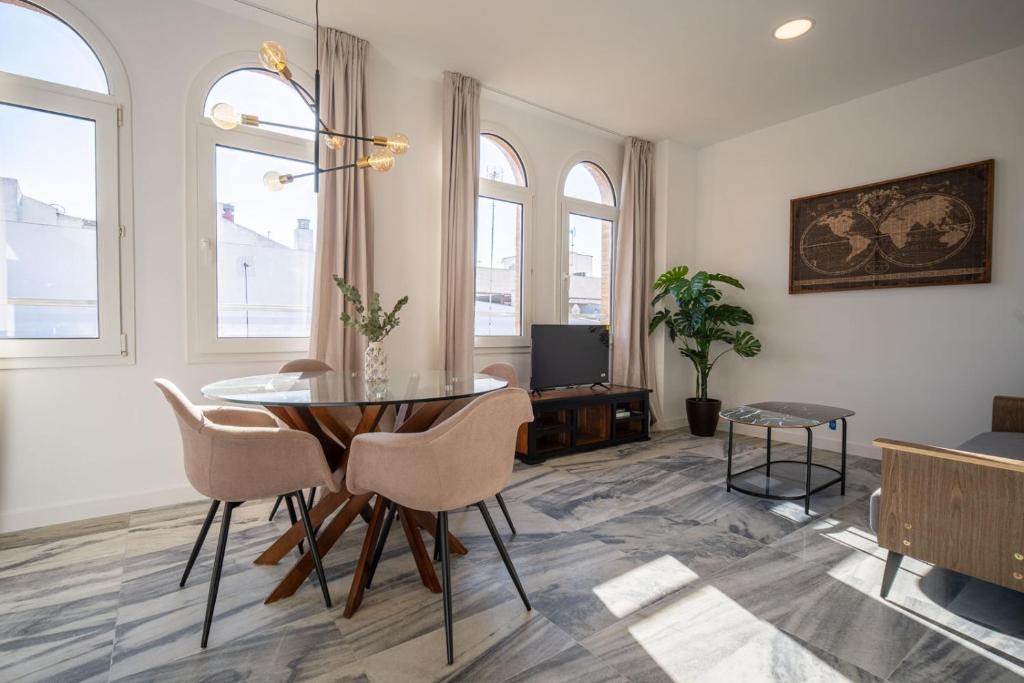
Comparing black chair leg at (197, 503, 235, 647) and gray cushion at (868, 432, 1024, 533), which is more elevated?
gray cushion at (868, 432, 1024, 533)

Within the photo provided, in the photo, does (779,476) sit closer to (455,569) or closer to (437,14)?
(455,569)

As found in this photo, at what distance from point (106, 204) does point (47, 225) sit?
0.96 ft

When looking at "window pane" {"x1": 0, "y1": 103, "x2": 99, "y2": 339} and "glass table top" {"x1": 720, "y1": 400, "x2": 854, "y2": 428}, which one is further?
"glass table top" {"x1": 720, "y1": 400, "x2": 854, "y2": 428}

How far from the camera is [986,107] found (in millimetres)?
3615

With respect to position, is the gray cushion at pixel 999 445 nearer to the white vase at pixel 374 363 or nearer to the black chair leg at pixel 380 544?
the black chair leg at pixel 380 544

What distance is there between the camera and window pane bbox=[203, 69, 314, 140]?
10.3 feet

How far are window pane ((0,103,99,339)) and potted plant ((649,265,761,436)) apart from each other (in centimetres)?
448

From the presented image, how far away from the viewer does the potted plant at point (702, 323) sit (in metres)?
4.77

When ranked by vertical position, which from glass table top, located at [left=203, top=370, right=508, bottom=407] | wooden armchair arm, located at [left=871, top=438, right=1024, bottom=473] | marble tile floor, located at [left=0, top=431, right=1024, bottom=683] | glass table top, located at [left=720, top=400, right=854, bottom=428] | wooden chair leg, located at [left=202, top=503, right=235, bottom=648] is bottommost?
marble tile floor, located at [left=0, top=431, right=1024, bottom=683]

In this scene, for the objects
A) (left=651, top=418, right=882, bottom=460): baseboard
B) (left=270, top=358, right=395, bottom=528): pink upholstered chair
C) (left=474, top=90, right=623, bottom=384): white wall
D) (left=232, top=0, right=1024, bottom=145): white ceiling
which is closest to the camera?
(left=270, top=358, right=395, bottom=528): pink upholstered chair

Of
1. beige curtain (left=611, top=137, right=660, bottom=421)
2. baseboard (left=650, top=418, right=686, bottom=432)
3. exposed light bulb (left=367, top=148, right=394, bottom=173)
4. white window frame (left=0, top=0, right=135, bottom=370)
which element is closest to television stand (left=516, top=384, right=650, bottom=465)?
beige curtain (left=611, top=137, right=660, bottom=421)

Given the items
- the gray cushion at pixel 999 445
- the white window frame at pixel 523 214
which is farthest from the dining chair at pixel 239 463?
the gray cushion at pixel 999 445

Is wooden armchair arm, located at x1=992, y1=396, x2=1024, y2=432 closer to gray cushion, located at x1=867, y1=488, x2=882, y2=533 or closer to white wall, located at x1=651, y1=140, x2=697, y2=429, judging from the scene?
gray cushion, located at x1=867, y1=488, x2=882, y2=533

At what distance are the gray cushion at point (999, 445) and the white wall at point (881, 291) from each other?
99 cm
